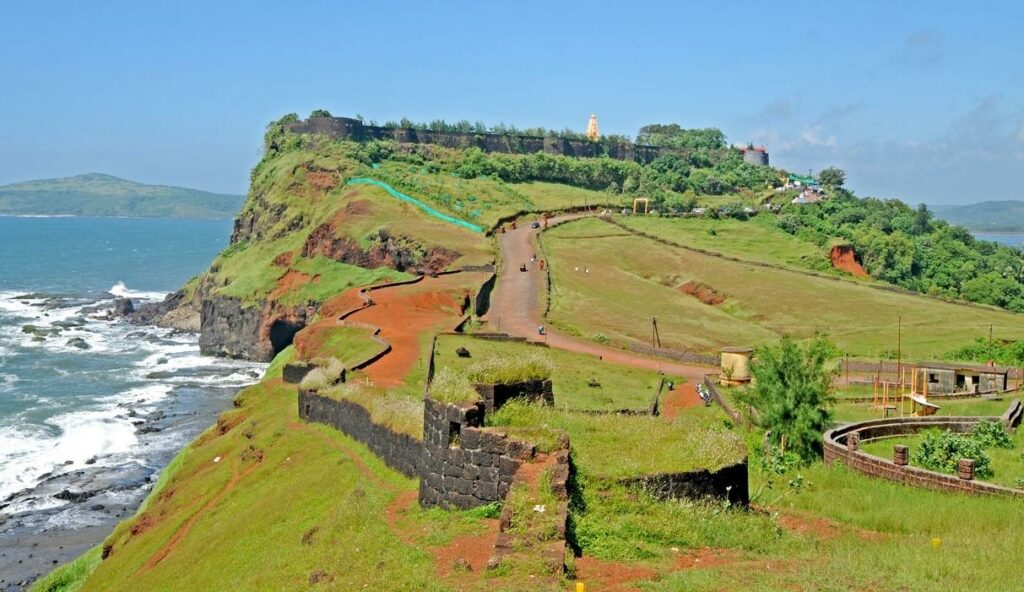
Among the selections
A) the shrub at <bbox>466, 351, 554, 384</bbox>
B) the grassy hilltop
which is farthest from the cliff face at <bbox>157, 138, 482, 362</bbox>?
the shrub at <bbox>466, 351, 554, 384</bbox>

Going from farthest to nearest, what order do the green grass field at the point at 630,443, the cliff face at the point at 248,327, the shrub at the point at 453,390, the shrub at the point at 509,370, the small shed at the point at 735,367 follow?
the cliff face at the point at 248,327, the small shed at the point at 735,367, the shrub at the point at 509,370, the shrub at the point at 453,390, the green grass field at the point at 630,443

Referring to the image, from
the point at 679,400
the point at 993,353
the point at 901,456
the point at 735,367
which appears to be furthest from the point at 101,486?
the point at 993,353

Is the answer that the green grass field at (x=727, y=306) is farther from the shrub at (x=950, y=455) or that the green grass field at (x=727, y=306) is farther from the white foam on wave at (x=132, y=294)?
the white foam on wave at (x=132, y=294)

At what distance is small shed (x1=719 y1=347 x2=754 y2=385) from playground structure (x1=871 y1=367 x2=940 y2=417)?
185 inches

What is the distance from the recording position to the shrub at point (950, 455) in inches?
752

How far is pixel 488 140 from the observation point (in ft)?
440

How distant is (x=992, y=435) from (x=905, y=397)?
10.5 m

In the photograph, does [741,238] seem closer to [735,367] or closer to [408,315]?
[408,315]

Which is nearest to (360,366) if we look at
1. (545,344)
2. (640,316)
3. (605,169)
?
(545,344)

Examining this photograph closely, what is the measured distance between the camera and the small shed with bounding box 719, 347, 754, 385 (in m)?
38.4

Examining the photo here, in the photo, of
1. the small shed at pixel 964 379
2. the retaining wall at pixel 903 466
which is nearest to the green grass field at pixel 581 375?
the retaining wall at pixel 903 466

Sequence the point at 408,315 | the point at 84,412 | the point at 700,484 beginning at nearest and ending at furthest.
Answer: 1. the point at 700,484
2. the point at 408,315
3. the point at 84,412

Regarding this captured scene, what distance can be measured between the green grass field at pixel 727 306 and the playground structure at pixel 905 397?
13.9 metres

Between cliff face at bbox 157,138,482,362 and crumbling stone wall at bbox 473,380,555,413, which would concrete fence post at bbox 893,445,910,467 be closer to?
crumbling stone wall at bbox 473,380,555,413
